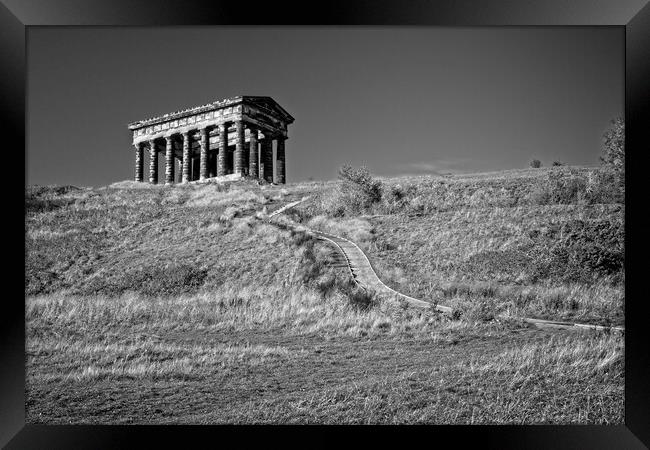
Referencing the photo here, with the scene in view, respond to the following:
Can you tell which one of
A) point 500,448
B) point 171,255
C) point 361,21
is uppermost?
point 361,21

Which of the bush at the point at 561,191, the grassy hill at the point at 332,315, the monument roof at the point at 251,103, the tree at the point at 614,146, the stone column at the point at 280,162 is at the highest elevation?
the monument roof at the point at 251,103

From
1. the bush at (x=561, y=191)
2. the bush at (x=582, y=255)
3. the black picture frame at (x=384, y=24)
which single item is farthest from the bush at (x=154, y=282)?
the bush at (x=561, y=191)

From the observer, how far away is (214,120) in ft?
96.3

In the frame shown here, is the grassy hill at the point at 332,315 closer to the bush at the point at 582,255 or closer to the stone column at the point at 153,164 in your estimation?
the bush at the point at 582,255

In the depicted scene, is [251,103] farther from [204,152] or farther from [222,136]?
[204,152]

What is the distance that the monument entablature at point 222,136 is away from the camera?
28.1m

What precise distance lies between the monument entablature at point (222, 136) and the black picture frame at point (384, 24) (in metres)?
23.4

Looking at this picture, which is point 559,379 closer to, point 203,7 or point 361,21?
point 361,21

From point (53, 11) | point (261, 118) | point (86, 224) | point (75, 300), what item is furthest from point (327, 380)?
point (261, 118)

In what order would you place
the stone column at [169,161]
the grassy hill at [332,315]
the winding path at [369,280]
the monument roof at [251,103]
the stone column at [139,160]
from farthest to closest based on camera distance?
the stone column at [139,160], the stone column at [169,161], the monument roof at [251,103], the winding path at [369,280], the grassy hill at [332,315]

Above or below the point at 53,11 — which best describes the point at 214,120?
above

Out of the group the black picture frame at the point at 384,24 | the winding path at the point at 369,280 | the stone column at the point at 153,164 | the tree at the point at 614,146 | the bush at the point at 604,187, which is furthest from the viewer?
the stone column at the point at 153,164

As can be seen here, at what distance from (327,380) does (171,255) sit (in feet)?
29.6

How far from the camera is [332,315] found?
963 cm
